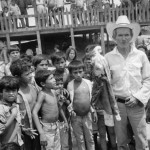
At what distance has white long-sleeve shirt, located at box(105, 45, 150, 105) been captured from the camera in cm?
315

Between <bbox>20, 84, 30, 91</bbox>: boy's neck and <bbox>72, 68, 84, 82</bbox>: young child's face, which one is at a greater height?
<bbox>72, 68, 84, 82</bbox>: young child's face

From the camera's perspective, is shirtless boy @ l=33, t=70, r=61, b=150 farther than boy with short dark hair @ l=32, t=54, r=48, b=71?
No

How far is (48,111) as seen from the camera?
318 centimetres

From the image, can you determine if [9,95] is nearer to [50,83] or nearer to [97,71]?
[50,83]

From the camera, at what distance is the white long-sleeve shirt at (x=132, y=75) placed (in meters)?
3.15

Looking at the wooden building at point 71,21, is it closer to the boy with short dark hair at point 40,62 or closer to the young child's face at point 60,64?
the young child's face at point 60,64

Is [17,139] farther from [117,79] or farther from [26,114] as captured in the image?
[117,79]

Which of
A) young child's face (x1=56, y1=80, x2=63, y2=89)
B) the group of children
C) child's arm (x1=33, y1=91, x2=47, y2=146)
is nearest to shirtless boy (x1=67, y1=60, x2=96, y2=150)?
the group of children

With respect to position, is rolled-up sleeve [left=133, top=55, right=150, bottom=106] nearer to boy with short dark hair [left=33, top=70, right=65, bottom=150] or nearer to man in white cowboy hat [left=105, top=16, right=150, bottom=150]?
man in white cowboy hat [left=105, top=16, right=150, bottom=150]

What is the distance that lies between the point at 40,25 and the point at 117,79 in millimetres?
9129

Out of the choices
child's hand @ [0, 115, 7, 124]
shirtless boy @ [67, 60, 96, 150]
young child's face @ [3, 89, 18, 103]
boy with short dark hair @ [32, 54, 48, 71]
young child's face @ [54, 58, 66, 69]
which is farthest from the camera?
young child's face @ [54, 58, 66, 69]

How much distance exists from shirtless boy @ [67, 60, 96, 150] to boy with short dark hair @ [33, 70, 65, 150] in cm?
36

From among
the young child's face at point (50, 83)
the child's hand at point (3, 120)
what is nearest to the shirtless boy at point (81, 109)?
the young child's face at point (50, 83)

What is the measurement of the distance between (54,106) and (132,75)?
1.14 meters
